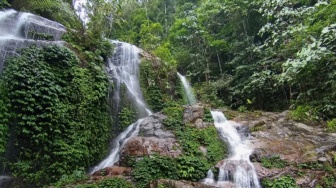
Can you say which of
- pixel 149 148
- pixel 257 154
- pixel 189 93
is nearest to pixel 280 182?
pixel 257 154

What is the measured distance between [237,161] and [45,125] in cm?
514

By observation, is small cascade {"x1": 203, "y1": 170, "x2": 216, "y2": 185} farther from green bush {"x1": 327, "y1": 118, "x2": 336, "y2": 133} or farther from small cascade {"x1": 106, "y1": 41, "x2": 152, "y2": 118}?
green bush {"x1": 327, "y1": 118, "x2": 336, "y2": 133}

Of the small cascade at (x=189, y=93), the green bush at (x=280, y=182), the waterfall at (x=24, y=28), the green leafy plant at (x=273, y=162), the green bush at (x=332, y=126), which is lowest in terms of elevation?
the green bush at (x=280, y=182)

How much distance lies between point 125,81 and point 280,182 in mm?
7598

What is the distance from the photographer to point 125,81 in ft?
38.9

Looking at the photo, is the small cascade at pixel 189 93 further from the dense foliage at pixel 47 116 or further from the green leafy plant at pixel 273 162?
the green leafy plant at pixel 273 162

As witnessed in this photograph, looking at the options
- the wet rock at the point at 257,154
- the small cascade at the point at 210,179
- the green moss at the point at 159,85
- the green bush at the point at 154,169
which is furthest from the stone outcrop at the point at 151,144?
the green moss at the point at 159,85

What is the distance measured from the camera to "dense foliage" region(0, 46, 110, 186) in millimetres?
7000

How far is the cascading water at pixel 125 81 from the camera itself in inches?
352

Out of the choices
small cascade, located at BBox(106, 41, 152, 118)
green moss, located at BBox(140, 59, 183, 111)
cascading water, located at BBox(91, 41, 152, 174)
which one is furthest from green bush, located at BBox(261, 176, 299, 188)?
green moss, located at BBox(140, 59, 183, 111)

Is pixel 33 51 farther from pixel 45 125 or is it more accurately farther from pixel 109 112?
pixel 109 112

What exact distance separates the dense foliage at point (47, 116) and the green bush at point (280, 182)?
4.94 m

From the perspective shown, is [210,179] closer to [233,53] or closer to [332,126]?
[332,126]

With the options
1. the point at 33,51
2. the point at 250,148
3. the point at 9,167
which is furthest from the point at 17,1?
the point at 250,148
